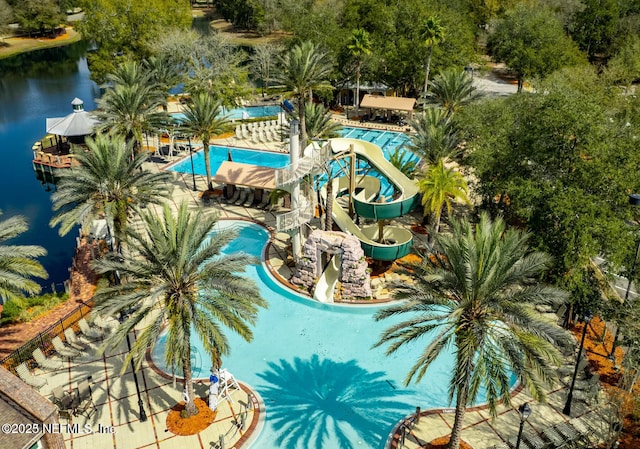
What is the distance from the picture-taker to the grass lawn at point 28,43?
340 feet

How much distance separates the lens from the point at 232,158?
50500mm

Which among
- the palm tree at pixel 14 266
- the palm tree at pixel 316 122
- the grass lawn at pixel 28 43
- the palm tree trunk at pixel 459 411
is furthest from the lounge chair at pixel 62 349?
the grass lawn at pixel 28 43

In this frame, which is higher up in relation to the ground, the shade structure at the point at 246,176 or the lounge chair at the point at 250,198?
the shade structure at the point at 246,176

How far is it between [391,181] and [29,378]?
72.8ft

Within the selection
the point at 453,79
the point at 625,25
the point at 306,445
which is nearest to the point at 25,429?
the point at 306,445

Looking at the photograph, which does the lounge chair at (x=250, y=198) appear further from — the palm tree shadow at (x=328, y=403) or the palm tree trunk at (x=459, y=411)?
the palm tree trunk at (x=459, y=411)

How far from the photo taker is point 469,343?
16.1 metres

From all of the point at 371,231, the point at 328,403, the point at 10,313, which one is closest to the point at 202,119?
the point at 371,231

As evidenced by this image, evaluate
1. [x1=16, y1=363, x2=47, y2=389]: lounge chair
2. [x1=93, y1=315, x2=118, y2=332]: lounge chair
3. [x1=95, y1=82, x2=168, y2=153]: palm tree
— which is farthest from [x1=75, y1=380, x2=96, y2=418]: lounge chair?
[x1=95, y1=82, x2=168, y2=153]: palm tree

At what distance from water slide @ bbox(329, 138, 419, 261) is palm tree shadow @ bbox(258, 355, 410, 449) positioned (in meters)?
7.41

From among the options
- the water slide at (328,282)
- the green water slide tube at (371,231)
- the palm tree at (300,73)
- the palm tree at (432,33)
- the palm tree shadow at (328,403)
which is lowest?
the palm tree shadow at (328,403)

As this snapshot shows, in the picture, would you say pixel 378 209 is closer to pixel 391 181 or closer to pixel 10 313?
pixel 391 181

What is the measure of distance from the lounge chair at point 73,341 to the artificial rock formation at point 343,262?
11.5m

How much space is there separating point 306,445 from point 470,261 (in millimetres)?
9400
